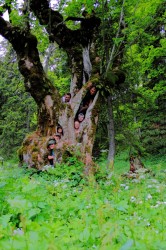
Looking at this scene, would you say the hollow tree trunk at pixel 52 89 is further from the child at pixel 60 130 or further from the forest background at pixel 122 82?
the forest background at pixel 122 82

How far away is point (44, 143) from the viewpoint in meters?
9.01

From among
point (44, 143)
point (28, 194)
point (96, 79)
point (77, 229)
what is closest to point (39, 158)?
point (44, 143)

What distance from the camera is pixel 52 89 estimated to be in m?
9.72

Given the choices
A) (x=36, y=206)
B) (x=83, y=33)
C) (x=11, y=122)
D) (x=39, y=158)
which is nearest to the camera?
(x=36, y=206)

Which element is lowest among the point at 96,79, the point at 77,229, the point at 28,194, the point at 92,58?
the point at 77,229

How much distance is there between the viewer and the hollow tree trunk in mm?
8859

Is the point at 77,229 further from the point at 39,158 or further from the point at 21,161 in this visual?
the point at 21,161

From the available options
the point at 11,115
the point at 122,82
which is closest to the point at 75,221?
the point at 122,82

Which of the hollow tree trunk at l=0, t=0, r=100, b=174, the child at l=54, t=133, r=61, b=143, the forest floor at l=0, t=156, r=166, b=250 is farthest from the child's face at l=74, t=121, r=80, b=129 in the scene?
the forest floor at l=0, t=156, r=166, b=250

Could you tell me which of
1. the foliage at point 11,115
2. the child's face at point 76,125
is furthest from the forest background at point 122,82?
the child's face at point 76,125

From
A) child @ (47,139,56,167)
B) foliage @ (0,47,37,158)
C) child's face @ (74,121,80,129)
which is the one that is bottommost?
child @ (47,139,56,167)

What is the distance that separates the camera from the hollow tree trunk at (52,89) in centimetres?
886

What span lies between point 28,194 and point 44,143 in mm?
5764

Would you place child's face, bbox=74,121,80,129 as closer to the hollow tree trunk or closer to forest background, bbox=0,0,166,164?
the hollow tree trunk
